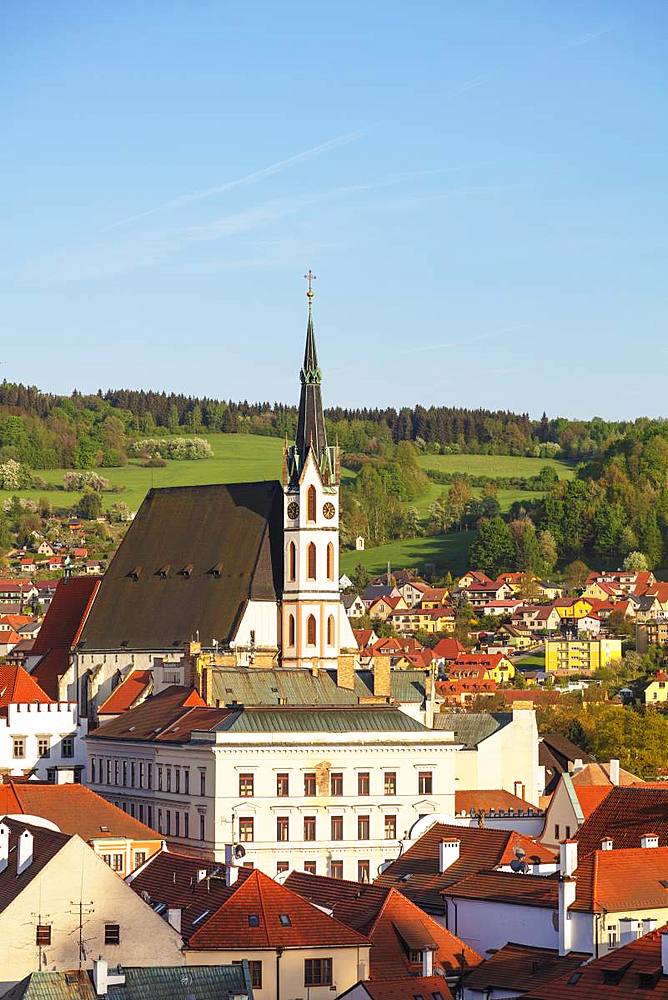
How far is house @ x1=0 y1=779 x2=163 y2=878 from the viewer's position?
8044cm

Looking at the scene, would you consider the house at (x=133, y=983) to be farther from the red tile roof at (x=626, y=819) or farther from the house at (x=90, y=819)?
the red tile roof at (x=626, y=819)

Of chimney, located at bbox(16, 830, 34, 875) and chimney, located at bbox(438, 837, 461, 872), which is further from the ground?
chimney, located at bbox(16, 830, 34, 875)

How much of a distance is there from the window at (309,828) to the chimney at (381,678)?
551 inches

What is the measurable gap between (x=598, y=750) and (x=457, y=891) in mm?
66856

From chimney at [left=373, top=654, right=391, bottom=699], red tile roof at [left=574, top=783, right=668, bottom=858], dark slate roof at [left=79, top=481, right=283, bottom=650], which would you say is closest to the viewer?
red tile roof at [left=574, top=783, right=668, bottom=858]

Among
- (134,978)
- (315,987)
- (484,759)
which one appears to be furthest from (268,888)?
(484,759)

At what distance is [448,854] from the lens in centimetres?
7769

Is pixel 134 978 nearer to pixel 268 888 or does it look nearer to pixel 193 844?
pixel 268 888

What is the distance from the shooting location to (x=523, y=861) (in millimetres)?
75625

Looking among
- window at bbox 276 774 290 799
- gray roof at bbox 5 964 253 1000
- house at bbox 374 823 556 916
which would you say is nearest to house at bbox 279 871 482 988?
house at bbox 374 823 556 916

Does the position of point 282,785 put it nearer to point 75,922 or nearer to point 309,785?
point 309,785

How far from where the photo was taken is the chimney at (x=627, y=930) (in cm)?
6525

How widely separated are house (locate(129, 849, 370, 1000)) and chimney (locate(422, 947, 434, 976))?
1573 millimetres

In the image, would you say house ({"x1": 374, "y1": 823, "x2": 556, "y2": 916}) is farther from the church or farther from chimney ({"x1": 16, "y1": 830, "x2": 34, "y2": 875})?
the church
